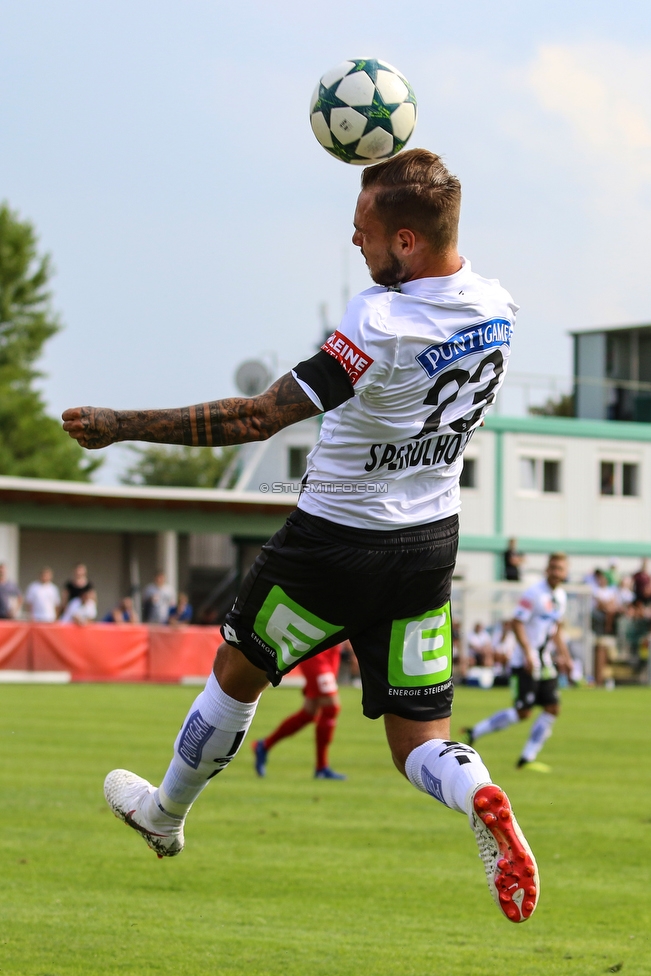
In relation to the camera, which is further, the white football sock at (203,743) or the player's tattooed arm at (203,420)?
the white football sock at (203,743)

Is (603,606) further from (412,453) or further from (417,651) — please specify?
(412,453)

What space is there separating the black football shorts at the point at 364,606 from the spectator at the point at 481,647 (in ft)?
88.6

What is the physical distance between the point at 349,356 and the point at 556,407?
3801cm

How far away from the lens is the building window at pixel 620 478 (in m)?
46.1

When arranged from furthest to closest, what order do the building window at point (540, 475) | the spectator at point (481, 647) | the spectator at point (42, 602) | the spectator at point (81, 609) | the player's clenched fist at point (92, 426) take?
the building window at point (540, 475), the spectator at point (481, 647), the spectator at point (81, 609), the spectator at point (42, 602), the player's clenched fist at point (92, 426)

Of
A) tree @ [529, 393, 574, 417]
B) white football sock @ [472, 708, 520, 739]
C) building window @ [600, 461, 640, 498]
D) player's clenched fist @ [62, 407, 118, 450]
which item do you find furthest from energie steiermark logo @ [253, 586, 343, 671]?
building window @ [600, 461, 640, 498]

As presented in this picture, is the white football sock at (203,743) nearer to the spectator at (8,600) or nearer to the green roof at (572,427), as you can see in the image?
the spectator at (8,600)

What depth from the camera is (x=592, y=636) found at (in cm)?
3212

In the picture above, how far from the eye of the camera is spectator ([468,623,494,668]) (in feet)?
103

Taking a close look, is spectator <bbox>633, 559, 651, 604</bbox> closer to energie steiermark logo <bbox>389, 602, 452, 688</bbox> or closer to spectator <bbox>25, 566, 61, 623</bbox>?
spectator <bbox>25, 566, 61, 623</bbox>

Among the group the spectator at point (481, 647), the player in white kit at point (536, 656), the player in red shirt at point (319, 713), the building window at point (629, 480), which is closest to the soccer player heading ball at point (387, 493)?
the player in red shirt at point (319, 713)

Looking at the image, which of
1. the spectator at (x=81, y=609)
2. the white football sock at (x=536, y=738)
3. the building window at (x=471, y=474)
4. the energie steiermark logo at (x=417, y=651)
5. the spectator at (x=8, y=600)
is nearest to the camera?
the energie steiermark logo at (x=417, y=651)

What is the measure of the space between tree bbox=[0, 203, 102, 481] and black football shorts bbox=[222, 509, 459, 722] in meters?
52.1

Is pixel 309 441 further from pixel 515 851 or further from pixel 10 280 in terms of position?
pixel 515 851
